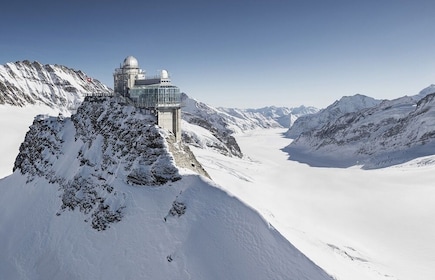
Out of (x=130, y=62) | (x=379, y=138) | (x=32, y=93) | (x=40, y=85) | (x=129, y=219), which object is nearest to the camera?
(x=129, y=219)

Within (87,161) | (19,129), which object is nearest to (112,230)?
(87,161)

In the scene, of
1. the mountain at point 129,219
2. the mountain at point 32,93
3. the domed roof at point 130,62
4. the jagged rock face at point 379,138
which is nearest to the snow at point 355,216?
the mountain at point 129,219

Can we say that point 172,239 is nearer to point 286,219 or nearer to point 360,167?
point 286,219

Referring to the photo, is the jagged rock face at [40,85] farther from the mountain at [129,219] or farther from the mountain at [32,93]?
the mountain at [129,219]

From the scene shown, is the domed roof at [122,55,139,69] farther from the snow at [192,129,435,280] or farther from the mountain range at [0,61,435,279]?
the snow at [192,129,435,280]

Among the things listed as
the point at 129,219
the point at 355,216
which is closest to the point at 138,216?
the point at 129,219

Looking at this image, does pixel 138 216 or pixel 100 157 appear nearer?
pixel 138 216

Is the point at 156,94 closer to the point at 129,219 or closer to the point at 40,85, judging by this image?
the point at 129,219

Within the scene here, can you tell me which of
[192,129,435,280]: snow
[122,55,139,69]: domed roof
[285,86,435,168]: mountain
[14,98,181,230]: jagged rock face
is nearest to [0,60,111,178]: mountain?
[14,98,181,230]: jagged rock face
